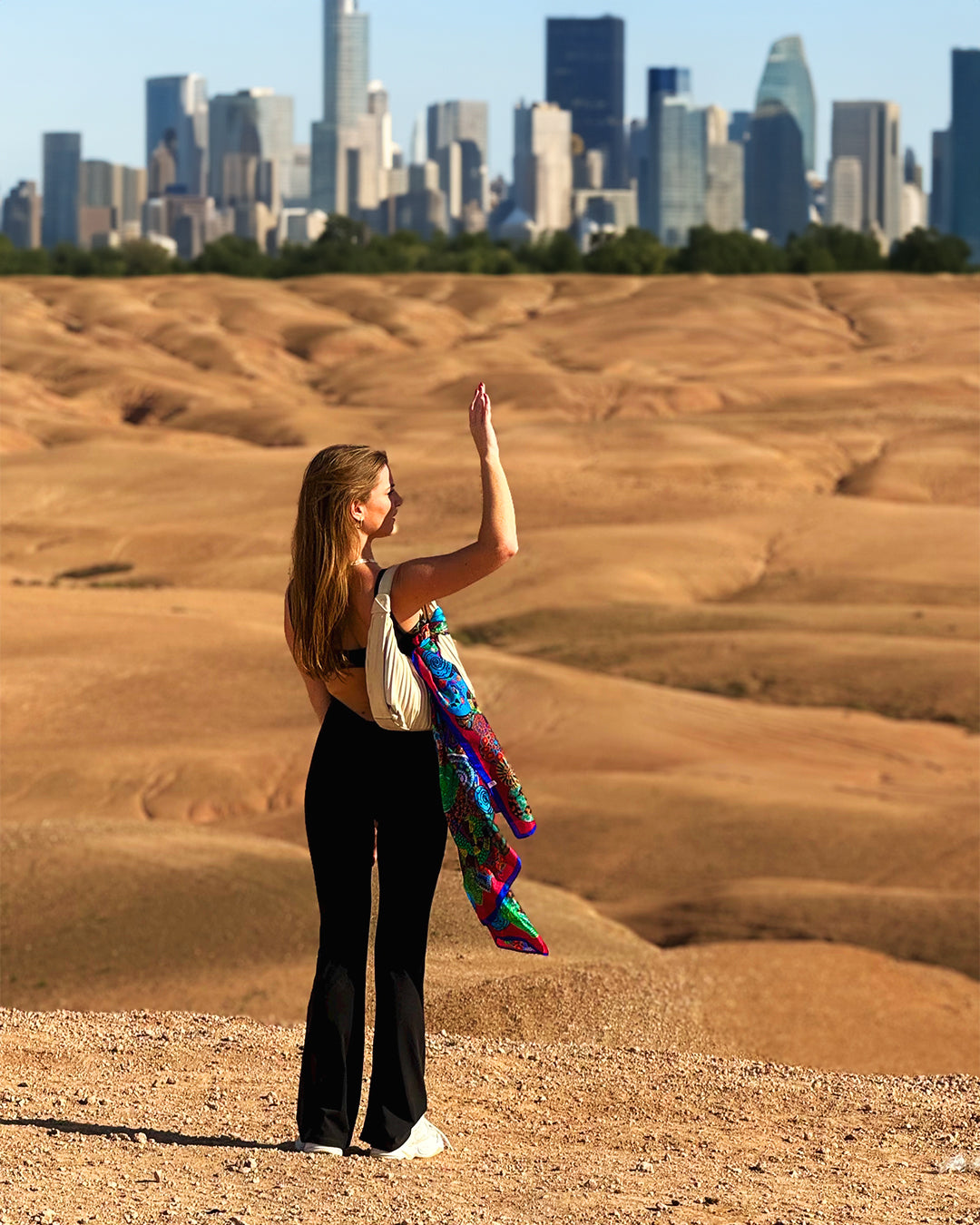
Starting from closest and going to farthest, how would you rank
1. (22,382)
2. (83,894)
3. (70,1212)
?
(70,1212) < (83,894) < (22,382)

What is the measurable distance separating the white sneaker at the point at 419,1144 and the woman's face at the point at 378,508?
196 cm

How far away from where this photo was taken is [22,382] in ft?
188

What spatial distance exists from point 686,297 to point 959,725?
53623 millimetres

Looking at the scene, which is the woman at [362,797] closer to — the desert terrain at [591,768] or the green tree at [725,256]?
the desert terrain at [591,768]

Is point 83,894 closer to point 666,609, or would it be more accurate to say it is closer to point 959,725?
point 959,725

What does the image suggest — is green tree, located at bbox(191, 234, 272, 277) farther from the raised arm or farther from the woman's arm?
the raised arm

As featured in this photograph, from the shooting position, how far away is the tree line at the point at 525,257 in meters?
89.5

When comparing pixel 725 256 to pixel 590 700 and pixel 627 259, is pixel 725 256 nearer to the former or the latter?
pixel 627 259

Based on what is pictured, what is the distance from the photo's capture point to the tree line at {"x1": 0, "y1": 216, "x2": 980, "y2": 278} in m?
89.5

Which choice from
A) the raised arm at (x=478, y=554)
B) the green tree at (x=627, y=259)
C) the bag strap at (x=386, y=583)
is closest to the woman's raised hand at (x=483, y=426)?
the raised arm at (x=478, y=554)

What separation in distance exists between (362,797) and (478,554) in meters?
0.88

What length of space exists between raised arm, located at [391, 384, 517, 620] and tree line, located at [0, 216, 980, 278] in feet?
280

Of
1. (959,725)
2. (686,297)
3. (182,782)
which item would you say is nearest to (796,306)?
(686,297)

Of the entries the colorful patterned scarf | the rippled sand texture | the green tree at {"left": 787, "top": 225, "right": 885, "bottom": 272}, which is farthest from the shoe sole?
the green tree at {"left": 787, "top": 225, "right": 885, "bottom": 272}
